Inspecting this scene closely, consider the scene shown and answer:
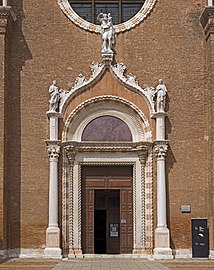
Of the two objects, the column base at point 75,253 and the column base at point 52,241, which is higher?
the column base at point 52,241

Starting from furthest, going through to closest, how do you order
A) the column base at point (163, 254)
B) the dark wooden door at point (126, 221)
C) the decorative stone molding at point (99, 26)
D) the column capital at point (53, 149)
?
the decorative stone molding at point (99, 26)
the dark wooden door at point (126, 221)
the column capital at point (53, 149)
the column base at point (163, 254)

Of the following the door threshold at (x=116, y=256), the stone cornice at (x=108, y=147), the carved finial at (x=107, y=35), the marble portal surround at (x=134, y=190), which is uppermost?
the carved finial at (x=107, y=35)

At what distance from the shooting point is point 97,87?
2272 cm

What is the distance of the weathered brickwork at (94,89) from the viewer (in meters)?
22.1

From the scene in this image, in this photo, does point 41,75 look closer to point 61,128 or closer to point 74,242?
point 61,128

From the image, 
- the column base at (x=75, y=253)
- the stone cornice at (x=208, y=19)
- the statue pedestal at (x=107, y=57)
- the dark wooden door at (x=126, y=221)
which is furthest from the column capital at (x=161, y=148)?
the column base at (x=75, y=253)

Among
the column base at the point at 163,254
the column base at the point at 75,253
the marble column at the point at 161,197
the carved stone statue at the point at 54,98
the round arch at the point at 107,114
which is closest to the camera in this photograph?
the column base at the point at 163,254

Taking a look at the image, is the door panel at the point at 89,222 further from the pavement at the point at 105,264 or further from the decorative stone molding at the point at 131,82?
the decorative stone molding at the point at 131,82

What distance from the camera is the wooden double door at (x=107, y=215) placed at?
884 inches

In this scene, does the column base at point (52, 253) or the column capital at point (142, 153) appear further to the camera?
the column capital at point (142, 153)

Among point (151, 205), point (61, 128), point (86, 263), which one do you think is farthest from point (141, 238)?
point (61, 128)

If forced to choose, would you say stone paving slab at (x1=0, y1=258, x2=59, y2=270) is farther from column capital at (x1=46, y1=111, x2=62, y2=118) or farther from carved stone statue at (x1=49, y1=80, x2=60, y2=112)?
carved stone statue at (x1=49, y1=80, x2=60, y2=112)

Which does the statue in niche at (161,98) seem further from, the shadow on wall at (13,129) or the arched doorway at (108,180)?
the shadow on wall at (13,129)

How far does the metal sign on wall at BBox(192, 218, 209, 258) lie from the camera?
21.2m
